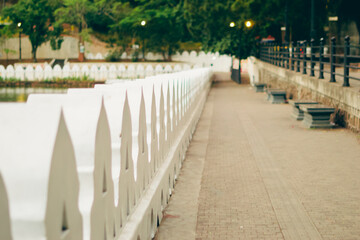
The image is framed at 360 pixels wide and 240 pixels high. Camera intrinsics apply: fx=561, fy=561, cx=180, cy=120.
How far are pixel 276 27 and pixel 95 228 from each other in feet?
154

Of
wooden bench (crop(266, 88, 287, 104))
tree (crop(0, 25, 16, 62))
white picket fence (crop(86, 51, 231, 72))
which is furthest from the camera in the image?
white picket fence (crop(86, 51, 231, 72))

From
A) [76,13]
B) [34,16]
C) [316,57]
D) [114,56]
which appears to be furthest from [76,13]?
[316,57]

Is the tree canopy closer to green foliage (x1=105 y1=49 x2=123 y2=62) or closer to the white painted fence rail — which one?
green foliage (x1=105 y1=49 x2=123 y2=62)

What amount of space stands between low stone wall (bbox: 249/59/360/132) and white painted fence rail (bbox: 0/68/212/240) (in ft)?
23.4

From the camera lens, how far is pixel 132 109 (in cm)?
490

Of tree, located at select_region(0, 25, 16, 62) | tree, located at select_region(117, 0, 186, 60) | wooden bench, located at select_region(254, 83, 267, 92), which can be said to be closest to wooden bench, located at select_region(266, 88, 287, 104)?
wooden bench, located at select_region(254, 83, 267, 92)

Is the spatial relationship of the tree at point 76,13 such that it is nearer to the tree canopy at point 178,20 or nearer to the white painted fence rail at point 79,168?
the tree canopy at point 178,20

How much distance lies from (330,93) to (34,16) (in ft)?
171

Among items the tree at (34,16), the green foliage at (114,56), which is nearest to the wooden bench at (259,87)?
the tree at (34,16)

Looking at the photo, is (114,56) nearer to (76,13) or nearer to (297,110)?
(76,13)

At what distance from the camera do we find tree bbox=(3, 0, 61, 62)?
60.4 meters

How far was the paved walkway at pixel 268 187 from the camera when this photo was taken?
5586 mm

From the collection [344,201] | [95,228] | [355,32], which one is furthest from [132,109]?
[355,32]

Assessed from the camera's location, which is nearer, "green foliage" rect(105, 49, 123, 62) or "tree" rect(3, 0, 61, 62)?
"tree" rect(3, 0, 61, 62)
